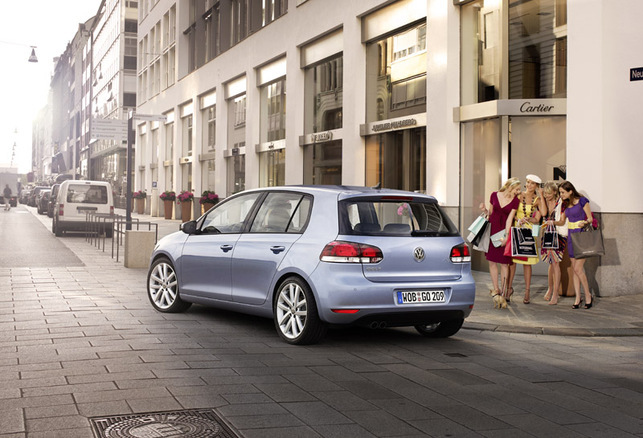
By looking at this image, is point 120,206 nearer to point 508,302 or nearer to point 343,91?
point 343,91

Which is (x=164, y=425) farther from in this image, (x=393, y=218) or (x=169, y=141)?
(x=169, y=141)

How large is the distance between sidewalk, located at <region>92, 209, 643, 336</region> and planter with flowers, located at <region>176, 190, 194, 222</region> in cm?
2651

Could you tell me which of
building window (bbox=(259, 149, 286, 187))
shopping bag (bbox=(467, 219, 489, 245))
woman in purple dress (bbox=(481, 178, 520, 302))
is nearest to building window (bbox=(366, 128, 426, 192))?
shopping bag (bbox=(467, 219, 489, 245))

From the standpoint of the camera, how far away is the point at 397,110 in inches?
749

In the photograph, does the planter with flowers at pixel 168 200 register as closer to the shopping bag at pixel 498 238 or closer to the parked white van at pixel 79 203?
the parked white van at pixel 79 203

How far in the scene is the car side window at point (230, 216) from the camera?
8945 millimetres

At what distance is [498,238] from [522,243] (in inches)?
12.7

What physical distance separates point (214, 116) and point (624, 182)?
25843 mm

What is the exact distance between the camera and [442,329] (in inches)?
333

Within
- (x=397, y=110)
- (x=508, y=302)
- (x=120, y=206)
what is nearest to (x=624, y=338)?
(x=508, y=302)

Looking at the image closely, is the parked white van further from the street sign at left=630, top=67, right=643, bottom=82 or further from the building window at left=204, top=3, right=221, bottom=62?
the street sign at left=630, top=67, right=643, bottom=82

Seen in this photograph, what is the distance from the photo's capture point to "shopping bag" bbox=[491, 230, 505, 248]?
36.0 ft

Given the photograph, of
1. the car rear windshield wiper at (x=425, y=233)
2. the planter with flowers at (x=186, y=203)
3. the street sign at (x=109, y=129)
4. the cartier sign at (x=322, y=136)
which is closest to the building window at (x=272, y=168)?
the cartier sign at (x=322, y=136)

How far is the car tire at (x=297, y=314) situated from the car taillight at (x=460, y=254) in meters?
1.42
